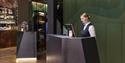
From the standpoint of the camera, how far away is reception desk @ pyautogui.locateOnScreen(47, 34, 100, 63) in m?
5.73

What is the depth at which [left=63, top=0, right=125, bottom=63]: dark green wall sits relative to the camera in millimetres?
8070

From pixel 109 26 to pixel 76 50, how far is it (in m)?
2.66

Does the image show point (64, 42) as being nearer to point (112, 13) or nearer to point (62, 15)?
point (112, 13)

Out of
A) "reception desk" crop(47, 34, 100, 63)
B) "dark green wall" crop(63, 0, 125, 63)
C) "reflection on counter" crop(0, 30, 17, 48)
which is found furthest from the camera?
"reflection on counter" crop(0, 30, 17, 48)

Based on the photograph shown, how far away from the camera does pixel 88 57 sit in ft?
18.9

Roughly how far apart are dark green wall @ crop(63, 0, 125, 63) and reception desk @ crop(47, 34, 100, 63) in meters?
2.14

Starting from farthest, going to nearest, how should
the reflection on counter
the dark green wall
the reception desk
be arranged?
the reflection on counter < the dark green wall < the reception desk

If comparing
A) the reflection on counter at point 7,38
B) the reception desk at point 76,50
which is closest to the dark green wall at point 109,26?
the reception desk at point 76,50

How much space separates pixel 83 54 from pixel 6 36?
10047 mm

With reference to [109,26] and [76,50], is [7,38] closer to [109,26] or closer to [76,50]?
[109,26]

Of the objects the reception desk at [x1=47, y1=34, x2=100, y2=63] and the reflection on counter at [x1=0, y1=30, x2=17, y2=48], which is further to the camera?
the reflection on counter at [x1=0, y1=30, x2=17, y2=48]

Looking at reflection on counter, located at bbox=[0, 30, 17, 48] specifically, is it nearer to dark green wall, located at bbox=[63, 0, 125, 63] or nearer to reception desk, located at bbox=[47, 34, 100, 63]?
dark green wall, located at bbox=[63, 0, 125, 63]

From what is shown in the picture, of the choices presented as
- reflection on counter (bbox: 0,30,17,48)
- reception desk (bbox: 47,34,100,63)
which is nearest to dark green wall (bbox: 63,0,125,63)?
reception desk (bbox: 47,34,100,63)

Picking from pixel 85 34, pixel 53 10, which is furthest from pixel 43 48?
pixel 85 34
